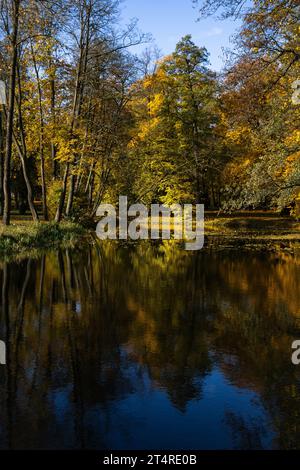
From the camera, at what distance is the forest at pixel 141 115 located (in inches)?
773

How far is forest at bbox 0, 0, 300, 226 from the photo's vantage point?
19.6m

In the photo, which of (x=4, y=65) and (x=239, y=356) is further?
(x=4, y=65)

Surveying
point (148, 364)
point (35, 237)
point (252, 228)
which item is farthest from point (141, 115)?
point (148, 364)

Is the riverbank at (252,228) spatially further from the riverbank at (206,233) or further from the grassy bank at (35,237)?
the grassy bank at (35,237)

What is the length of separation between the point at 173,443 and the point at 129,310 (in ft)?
18.4

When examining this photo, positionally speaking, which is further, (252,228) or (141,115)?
(141,115)

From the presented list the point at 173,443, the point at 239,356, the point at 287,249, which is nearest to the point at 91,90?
the point at 287,249

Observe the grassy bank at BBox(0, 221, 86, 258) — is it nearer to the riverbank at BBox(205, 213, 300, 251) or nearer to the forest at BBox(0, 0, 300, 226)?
the forest at BBox(0, 0, 300, 226)

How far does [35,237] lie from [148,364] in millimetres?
16584

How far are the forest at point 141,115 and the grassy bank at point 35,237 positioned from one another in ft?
5.31

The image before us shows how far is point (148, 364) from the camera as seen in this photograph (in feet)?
22.9

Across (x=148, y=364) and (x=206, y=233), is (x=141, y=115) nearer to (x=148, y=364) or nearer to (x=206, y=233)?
(x=206, y=233)

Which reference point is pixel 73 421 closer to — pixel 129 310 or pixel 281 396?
pixel 281 396
